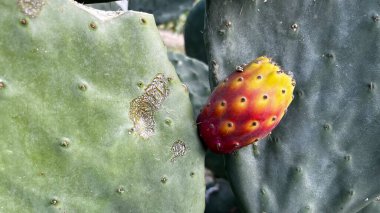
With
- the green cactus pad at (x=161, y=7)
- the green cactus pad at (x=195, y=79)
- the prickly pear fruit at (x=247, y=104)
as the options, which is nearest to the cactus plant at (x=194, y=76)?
the green cactus pad at (x=195, y=79)

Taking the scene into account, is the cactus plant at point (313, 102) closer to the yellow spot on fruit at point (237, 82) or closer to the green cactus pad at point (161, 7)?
the yellow spot on fruit at point (237, 82)

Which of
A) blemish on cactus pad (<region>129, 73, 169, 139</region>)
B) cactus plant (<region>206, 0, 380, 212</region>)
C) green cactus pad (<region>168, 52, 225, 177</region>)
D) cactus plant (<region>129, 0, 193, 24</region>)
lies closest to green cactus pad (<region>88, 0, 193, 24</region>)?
cactus plant (<region>129, 0, 193, 24</region>)

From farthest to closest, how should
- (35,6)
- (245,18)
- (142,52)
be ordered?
(245,18) < (142,52) < (35,6)

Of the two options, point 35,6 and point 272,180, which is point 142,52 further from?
point 272,180

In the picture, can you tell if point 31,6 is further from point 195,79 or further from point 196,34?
point 196,34

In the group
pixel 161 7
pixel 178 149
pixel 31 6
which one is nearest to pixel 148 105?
pixel 178 149

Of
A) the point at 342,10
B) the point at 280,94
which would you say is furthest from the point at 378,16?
the point at 280,94

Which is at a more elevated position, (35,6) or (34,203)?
(35,6)
